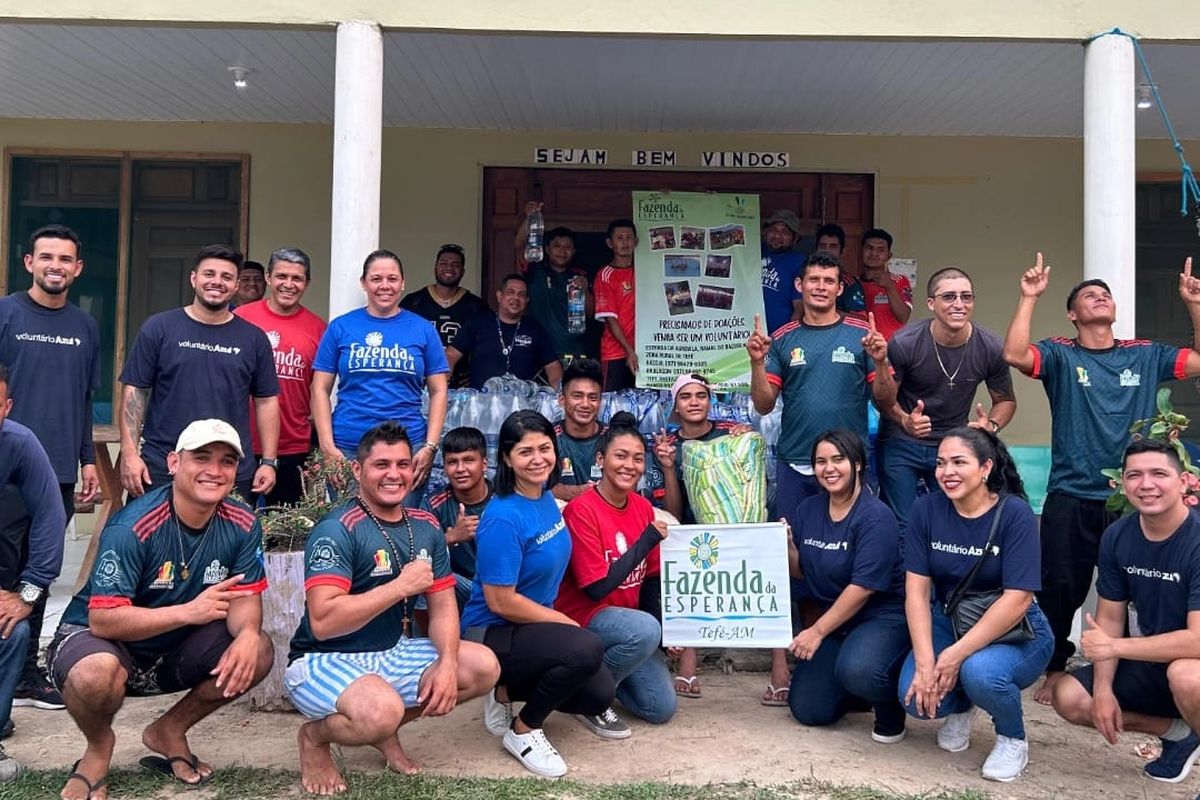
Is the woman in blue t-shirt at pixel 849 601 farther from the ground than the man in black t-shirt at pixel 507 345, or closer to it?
closer to it

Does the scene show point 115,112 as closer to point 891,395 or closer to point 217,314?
point 217,314

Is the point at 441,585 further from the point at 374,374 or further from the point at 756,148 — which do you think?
the point at 756,148

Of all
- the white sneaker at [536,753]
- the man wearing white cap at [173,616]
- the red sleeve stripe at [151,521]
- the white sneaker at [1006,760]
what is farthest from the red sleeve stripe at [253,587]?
the white sneaker at [1006,760]

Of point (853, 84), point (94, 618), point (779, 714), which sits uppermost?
point (853, 84)

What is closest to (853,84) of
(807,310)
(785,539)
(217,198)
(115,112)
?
(807,310)

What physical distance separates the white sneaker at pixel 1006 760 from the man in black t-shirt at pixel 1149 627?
21 cm

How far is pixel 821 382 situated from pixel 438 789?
236 cm

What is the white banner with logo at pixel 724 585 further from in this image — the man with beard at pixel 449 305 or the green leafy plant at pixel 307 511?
the man with beard at pixel 449 305

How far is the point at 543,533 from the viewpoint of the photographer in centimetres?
379

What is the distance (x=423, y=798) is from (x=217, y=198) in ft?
19.1

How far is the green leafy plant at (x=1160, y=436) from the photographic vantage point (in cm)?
403

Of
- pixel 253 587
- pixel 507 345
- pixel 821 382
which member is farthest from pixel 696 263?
pixel 253 587

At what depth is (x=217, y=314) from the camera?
442 centimetres

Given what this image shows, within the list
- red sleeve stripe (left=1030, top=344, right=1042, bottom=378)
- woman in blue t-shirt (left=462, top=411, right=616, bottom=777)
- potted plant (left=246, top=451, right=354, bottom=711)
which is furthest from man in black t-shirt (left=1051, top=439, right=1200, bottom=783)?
potted plant (left=246, top=451, right=354, bottom=711)
